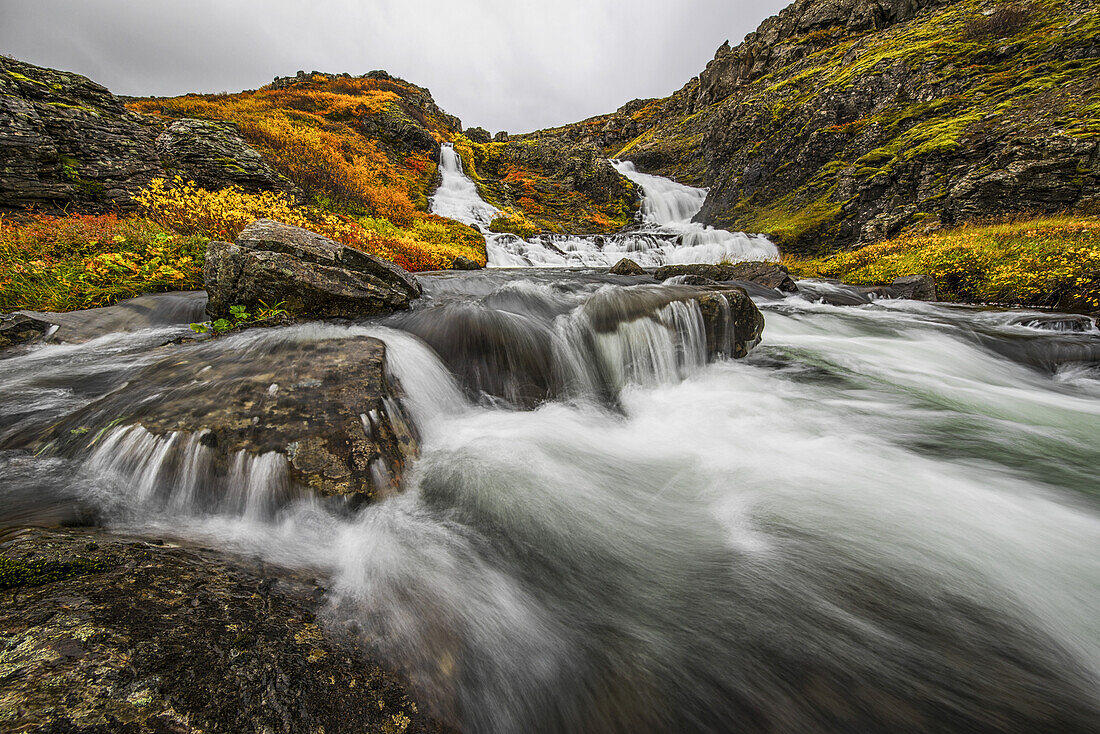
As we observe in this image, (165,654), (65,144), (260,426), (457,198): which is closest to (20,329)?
(260,426)

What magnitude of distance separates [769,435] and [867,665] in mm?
2268

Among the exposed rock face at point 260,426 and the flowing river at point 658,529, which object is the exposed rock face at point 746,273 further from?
the exposed rock face at point 260,426

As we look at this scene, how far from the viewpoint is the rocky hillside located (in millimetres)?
11055

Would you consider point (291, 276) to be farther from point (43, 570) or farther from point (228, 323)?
point (43, 570)

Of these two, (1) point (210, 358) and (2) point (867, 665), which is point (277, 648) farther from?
(1) point (210, 358)

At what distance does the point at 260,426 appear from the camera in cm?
243

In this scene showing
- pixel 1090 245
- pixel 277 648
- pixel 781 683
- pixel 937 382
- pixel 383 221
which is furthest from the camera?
pixel 383 221

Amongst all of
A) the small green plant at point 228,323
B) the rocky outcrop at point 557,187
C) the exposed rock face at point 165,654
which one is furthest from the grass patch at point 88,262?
the rocky outcrop at point 557,187

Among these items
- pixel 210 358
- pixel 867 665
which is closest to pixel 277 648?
pixel 867 665

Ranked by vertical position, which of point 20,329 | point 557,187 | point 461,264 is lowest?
point 20,329

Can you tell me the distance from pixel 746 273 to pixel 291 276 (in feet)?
35.9

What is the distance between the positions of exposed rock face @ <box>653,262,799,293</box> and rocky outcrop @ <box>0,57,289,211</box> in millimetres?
11519

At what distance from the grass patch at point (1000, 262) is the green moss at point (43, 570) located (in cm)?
1261

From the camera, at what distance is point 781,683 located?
5.02 feet
